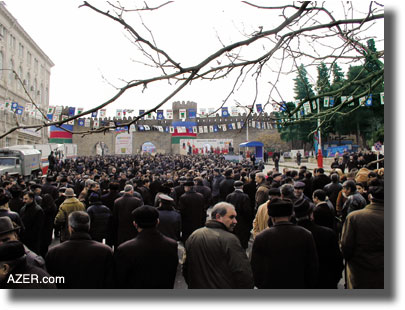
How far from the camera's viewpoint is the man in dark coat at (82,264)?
2.57 m

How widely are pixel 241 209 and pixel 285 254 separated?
3010 mm

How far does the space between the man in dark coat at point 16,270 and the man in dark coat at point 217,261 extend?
1.03 metres

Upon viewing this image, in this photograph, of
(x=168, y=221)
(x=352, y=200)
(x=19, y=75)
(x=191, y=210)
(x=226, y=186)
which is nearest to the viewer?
(x=352, y=200)

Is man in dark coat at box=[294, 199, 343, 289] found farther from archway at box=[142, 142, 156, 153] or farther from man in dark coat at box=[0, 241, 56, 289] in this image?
archway at box=[142, 142, 156, 153]

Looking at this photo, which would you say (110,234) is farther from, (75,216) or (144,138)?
(144,138)

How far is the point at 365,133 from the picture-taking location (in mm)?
35250

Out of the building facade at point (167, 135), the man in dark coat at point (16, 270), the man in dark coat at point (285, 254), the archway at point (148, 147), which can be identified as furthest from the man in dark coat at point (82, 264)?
the archway at point (148, 147)

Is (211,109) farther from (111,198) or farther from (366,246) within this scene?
(366,246)

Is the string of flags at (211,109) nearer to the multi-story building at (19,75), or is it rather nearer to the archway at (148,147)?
the multi-story building at (19,75)

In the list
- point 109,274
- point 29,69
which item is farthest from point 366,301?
point 29,69

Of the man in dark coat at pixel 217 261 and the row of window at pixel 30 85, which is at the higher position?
the row of window at pixel 30 85

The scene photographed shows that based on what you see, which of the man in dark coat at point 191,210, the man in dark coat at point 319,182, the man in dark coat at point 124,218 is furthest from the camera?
the man in dark coat at point 319,182

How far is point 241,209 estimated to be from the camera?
18.1 feet

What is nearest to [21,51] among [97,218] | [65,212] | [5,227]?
[65,212]
